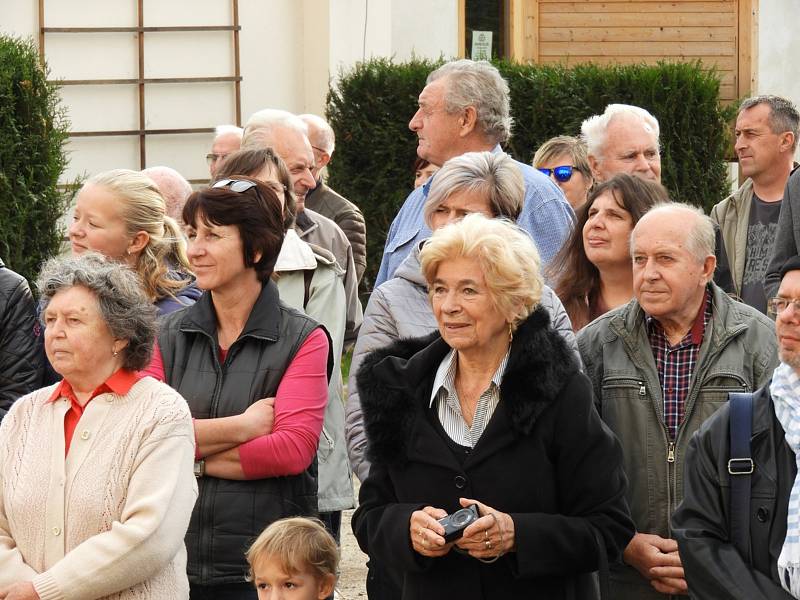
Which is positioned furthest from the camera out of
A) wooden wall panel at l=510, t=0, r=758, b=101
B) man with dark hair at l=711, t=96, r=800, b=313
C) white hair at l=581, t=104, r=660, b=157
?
wooden wall panel at l=510, t=0, r=758, b=101

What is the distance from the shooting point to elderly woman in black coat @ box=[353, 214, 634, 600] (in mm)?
3717

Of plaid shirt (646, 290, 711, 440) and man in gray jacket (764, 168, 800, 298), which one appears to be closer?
plaid shirt (646, 290, 711, 440)

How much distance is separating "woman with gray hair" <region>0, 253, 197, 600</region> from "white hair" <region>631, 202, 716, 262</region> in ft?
5.63

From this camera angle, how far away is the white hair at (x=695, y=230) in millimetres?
4500

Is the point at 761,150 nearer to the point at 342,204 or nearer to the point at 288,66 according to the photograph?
the point at 342,204

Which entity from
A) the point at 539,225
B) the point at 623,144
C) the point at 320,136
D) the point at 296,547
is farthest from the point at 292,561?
the point at 320,136

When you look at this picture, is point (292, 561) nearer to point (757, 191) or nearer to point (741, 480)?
point (741, 480)

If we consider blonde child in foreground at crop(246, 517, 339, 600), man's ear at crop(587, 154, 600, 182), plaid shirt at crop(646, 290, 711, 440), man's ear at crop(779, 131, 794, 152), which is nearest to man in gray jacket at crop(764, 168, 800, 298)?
plaid shirt at crop(646, 290, 711, 440)

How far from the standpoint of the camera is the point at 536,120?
13180 millimetres

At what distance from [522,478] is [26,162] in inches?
280

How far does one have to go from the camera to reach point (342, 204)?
Result: 788 centimetres

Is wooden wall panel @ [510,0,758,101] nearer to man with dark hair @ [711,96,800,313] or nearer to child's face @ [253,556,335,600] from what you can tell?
man with dark hair @ [711,96,800,313]

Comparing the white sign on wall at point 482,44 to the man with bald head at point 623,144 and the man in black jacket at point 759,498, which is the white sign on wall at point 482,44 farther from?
the man in black jacket at point 759,498

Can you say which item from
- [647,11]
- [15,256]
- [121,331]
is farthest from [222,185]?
[647,11]
